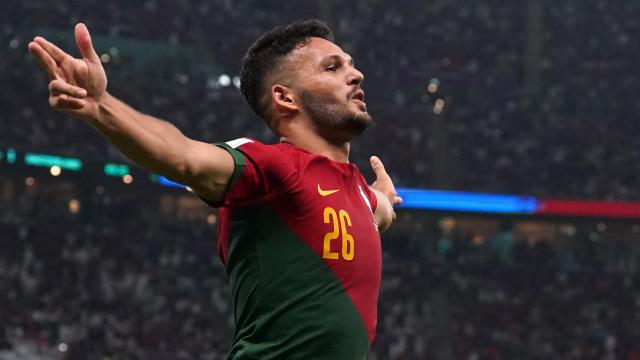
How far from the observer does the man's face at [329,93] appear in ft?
11.8

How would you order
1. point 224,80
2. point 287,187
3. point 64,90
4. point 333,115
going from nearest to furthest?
1. point 64,90
2. point 287,187
3. point 333,115
4. point 224,80

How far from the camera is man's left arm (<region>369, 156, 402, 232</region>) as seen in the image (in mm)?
4332

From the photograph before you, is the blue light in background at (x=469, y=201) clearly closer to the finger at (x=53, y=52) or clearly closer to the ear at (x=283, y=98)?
the ear at (x=283, y=98)

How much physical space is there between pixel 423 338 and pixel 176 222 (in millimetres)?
7778

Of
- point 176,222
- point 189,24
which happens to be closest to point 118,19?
point 189,24

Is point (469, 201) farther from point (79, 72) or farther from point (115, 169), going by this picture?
point (79, 72)

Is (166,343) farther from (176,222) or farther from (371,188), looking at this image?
(371,188)

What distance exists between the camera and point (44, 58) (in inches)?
111

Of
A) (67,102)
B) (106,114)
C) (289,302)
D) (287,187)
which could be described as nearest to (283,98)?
(287,187)

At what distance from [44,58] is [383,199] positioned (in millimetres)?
1993

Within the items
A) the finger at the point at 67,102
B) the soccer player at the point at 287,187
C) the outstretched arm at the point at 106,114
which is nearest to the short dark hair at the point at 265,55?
the soccer player at the point at 287,187

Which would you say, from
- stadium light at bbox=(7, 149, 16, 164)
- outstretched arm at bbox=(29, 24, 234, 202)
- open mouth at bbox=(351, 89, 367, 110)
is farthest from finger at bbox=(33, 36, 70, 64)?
stadium light at bbox=(7, 149, 16, 164)

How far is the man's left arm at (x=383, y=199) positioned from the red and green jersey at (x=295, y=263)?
0.83 metres

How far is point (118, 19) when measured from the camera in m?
30.8
